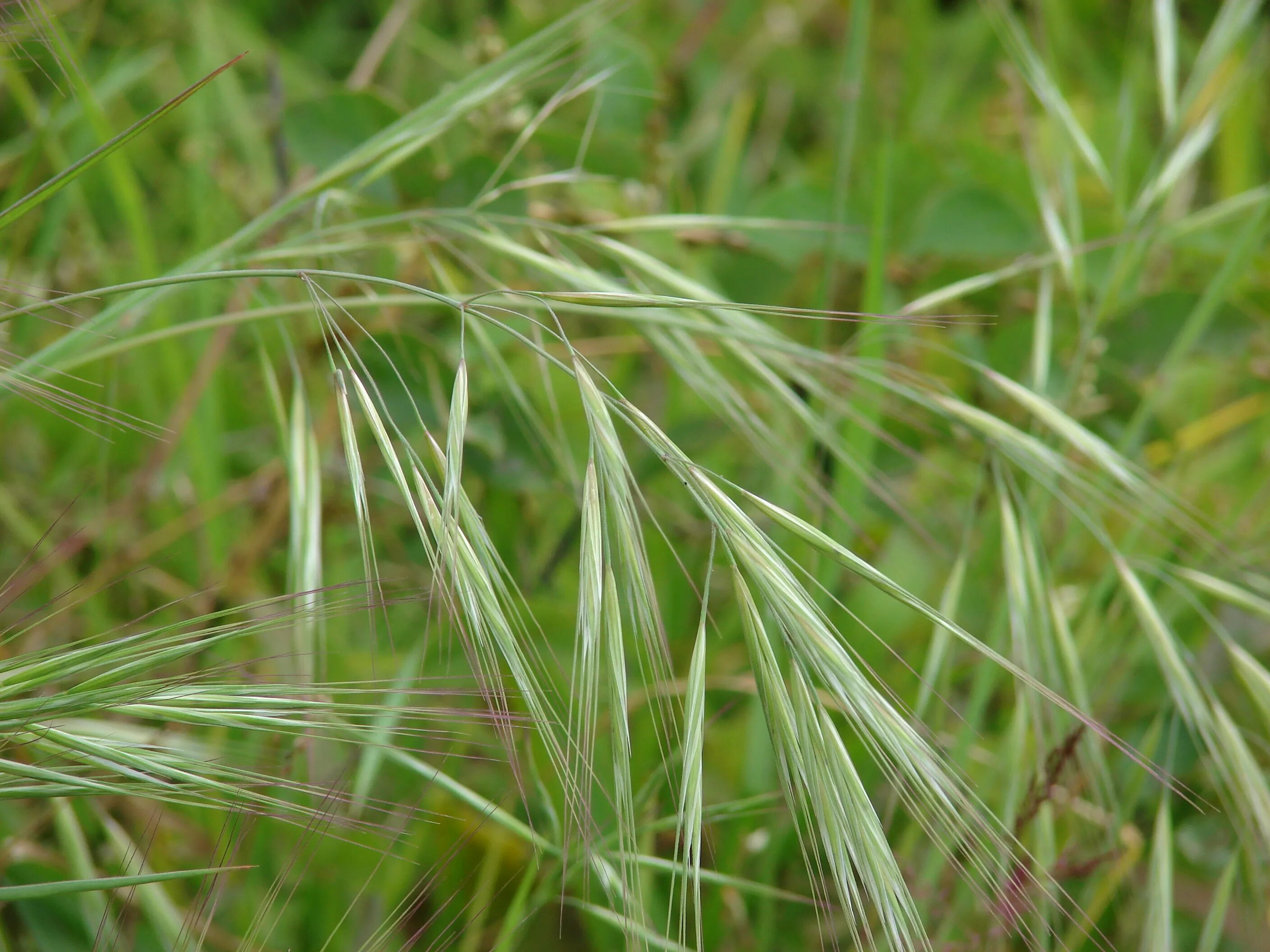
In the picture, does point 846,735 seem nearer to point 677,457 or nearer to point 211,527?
point 677,457

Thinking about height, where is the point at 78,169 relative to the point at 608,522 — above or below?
above

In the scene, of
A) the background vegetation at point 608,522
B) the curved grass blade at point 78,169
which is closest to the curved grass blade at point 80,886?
Result: the background vegetation at point 608,522

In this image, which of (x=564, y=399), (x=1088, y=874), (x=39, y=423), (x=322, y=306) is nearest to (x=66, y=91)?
(x=39, y=423)

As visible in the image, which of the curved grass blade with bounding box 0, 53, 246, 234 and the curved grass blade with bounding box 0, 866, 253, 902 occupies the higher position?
the curved grass blade with bounding box 0, 53, 246, 234

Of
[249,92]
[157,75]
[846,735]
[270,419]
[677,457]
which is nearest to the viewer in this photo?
[677,457]

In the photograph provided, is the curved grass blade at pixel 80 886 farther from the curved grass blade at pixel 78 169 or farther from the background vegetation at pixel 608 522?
the curved grass blade at pixel 78 169

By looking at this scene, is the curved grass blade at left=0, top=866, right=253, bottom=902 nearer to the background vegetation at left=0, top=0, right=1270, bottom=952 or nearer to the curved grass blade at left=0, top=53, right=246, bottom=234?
the background vegetation at left=0, top=0, right=1270, bottom=952

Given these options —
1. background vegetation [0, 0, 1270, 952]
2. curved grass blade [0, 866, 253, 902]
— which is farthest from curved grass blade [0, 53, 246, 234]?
curved grass blade [0, 866, 253, 902]

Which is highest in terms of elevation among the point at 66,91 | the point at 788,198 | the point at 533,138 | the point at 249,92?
the point at 249,92
